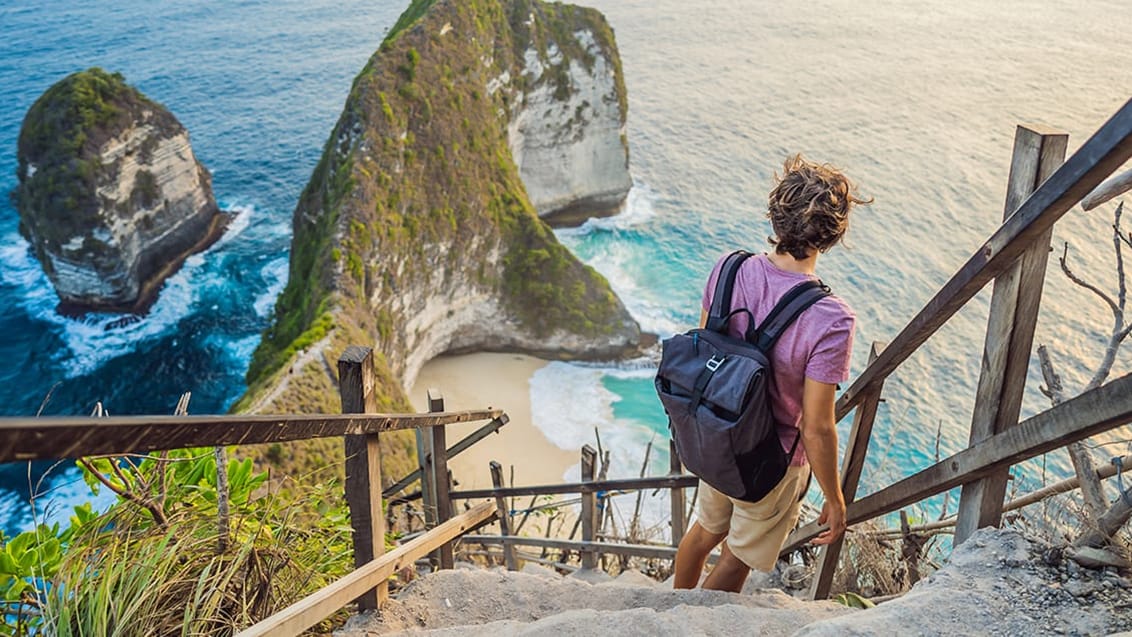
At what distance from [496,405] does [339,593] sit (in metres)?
19.2

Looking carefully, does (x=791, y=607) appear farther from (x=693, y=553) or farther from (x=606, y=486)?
(x=606, y=486)

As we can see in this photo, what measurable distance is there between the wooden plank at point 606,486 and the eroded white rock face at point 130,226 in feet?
78.0

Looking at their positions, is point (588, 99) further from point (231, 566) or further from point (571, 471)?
point (231, 566)

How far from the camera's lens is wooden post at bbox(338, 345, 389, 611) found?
7.64 feet

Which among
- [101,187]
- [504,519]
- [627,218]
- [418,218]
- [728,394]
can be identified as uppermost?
[728,394]

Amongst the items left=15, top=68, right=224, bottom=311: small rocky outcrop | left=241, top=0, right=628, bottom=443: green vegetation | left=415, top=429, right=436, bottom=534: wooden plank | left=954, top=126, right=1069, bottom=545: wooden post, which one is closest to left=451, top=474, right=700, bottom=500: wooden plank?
left=415, top=429, right=436, bottom=534: wooden plank


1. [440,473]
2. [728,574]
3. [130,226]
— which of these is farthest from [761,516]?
[130,226]

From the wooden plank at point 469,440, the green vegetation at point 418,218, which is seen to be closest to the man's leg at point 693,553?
the wooden plank at point 469,440

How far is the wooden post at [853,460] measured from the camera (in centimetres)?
286

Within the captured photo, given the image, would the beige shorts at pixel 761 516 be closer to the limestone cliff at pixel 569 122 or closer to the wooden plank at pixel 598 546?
the wooden plank at pixel 598 546

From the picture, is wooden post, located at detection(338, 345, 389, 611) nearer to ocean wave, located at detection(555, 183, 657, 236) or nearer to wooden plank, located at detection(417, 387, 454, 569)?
wooden plank, located at detection(417, 387, 454, 569)

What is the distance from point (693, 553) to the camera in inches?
122

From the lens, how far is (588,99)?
98.0ft

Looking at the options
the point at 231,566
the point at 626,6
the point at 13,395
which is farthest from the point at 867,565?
the point at 626,6
